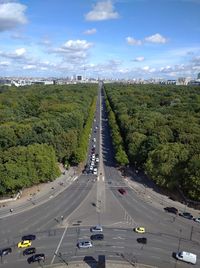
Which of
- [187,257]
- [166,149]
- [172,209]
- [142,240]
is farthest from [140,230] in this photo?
[166,149]

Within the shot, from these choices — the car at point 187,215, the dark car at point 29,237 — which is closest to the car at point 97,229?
the dark car at point 29,237

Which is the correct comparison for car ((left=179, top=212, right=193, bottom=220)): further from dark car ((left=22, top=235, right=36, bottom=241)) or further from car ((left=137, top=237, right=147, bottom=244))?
dark car ((left=22, top=235, right=36, bottom=241))

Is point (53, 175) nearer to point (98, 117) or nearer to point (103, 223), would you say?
point (103, 223)

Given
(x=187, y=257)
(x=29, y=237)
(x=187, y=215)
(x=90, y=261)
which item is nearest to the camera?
(x=90, y=261)

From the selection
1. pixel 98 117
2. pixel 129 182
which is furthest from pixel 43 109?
pixel 129 182

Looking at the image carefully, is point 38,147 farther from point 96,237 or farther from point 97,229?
point 96,237

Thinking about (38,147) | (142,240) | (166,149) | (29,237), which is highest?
(166,149)

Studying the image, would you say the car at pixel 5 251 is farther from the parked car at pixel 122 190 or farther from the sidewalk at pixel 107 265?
the parked car at pixel 122 190
